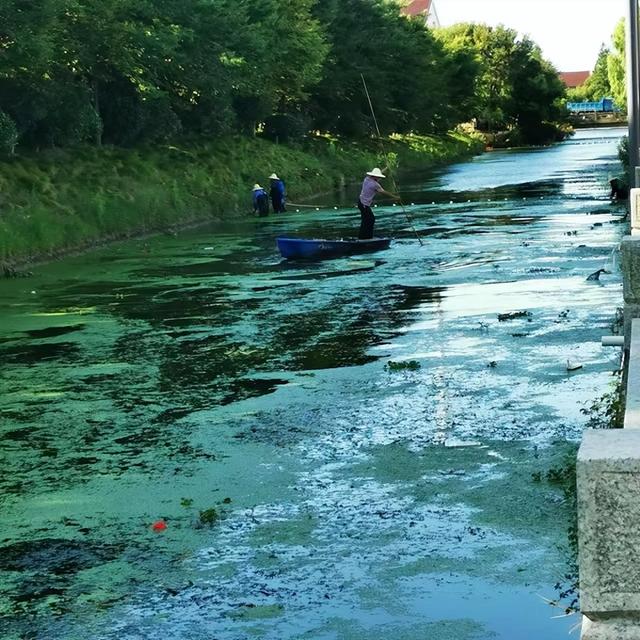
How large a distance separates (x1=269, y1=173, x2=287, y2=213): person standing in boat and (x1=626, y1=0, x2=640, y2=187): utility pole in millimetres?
20814

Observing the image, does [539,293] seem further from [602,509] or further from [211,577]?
[602,509]

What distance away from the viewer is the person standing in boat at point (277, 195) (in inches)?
1756

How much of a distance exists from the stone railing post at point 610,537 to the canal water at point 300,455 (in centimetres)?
205

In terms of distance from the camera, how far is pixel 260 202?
43.3 metres

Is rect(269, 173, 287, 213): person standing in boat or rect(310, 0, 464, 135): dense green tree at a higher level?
rect(310, 0, 464, 135): dense green tree

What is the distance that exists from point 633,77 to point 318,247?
804 cm

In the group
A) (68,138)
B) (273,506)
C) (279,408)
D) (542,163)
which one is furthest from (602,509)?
(542,163)

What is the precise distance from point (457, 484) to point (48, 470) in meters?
3.39

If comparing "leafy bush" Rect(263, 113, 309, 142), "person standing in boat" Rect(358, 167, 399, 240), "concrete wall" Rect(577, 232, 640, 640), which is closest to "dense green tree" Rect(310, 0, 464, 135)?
"leafy bush" Rect(263, 113, 309, 142)

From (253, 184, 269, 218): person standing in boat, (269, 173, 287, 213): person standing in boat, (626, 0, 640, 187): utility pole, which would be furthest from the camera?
(269, 173, 287, 213): person standing in boat

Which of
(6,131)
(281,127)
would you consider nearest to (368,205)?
(6,131)

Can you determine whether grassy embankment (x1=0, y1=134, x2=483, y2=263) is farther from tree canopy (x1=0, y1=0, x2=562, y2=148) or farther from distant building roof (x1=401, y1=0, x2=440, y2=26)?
distant building roof (x1=401, y1=0, x2=440, y2=26)

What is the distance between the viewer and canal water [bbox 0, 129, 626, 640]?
7684 millimetres

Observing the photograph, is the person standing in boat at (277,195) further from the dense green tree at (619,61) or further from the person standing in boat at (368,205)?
the dense green tree at (619,61)
